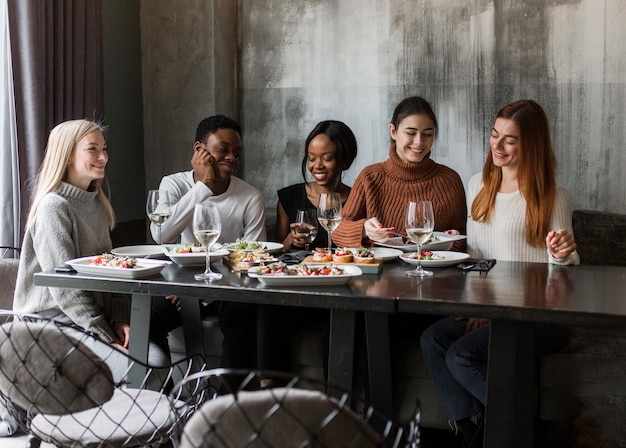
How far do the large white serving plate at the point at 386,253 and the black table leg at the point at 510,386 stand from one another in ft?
1.92

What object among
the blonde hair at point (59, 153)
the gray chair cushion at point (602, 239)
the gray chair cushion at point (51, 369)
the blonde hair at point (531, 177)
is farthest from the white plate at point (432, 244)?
the gray chair cushion at point (51, 369)

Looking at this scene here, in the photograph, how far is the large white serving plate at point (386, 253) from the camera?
288cm

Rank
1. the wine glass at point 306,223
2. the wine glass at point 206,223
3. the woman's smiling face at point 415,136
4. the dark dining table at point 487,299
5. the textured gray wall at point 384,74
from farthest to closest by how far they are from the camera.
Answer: the textured gray wall at point 384,74
the woman's smiling face at point 415,136
the wine glass at point 306,223
the wine glass at point 206,223
the dark dining table at point 487,299

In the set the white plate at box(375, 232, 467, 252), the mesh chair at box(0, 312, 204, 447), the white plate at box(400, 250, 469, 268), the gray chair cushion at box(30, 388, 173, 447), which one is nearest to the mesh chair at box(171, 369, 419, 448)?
the mesh chair at box(0, 312, 204, 447)

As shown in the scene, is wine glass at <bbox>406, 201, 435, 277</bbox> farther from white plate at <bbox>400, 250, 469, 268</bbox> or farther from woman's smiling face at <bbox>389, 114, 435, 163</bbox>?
woman's smiling face at <bbox>389, 114, 435, 163</bbox>

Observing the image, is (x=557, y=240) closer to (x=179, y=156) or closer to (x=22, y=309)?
(x=22, y=309)

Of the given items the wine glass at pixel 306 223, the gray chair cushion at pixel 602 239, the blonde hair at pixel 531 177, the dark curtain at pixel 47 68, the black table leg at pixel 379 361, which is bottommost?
the black table leg at pixel 379 361

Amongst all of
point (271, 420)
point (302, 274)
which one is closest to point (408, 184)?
point (302, 274)

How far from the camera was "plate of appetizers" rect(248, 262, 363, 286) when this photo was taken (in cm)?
244

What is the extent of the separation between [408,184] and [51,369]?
6.28ft

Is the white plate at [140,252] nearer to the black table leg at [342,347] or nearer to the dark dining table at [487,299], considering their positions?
the dark dining table at [487,299]

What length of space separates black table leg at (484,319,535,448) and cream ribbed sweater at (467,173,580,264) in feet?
2.05

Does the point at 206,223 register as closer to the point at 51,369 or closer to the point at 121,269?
the point at 121,269

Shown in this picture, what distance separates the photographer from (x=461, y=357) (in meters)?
2.75
